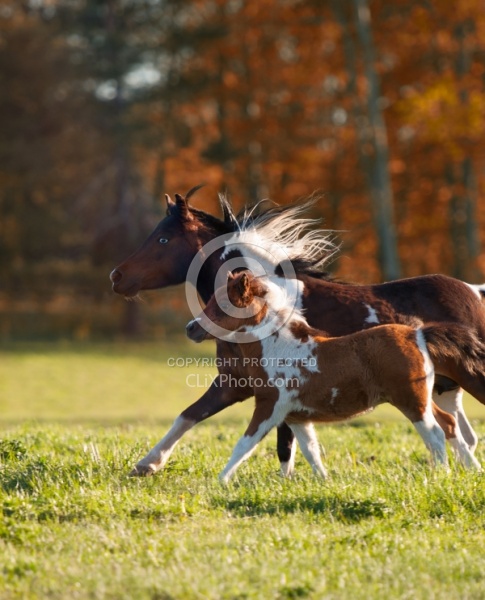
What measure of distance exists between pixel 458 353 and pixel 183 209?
9.35ft

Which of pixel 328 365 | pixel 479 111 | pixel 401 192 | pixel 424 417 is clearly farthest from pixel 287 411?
pixel 401 192

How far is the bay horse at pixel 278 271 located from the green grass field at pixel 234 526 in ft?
1.60

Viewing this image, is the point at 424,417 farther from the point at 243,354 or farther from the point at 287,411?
Answer: the point at 243,354

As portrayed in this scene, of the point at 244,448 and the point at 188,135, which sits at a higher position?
the point at 188,135

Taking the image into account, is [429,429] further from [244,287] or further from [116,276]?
[116,276]

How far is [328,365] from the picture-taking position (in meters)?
7.00

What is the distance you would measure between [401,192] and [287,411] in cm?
2702

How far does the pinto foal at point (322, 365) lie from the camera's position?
22.5ft

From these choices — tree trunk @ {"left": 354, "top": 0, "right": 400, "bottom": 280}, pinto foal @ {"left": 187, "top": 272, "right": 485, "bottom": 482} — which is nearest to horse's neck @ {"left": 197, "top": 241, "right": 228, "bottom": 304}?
pinto foal @ {"left": 187, "top": 272, "right": 485, "bottom": 482}

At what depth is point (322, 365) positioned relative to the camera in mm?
7012

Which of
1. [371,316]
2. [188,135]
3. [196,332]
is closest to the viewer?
[196,332]

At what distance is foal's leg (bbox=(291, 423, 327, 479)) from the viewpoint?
7.22 meters

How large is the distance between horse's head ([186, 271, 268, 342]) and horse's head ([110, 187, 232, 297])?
1.19 m

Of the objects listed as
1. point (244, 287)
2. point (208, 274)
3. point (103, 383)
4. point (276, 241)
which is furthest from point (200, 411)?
point (103, 383)
